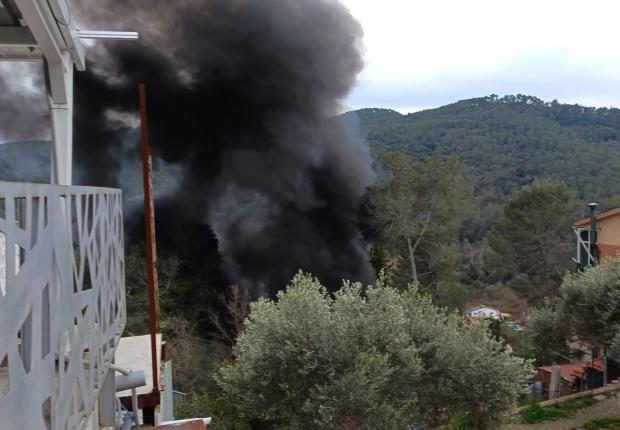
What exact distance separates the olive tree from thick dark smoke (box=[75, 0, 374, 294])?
13798 millimetres

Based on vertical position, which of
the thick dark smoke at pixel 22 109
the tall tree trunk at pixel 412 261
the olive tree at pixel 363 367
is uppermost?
the thick dark smoke at pixel 22 109

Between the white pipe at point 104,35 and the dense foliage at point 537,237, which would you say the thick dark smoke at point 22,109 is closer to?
the white pipe at point 104,35

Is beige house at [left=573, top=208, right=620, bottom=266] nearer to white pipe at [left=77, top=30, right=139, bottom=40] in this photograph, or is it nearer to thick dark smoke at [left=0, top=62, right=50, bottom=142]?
white pipe at [left=77, top=30, right=139, bottom=40]

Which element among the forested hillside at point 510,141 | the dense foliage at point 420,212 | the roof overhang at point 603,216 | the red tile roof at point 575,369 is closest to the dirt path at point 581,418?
the red tile roof at point 575,369

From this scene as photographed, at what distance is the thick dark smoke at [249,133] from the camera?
907 inches

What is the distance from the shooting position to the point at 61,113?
5152 mm


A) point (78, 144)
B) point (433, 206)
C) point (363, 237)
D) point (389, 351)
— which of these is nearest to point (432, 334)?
point (389, 351)

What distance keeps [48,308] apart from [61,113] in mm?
3407

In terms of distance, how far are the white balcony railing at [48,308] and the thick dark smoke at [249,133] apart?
19.9 m

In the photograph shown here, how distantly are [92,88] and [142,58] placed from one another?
7.63 feet

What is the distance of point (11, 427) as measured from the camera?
171 cm

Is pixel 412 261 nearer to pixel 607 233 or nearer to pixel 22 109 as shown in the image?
pixel 607 233

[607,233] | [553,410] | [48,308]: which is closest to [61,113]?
[48,308]

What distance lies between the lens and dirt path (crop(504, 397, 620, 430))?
10.9 m
